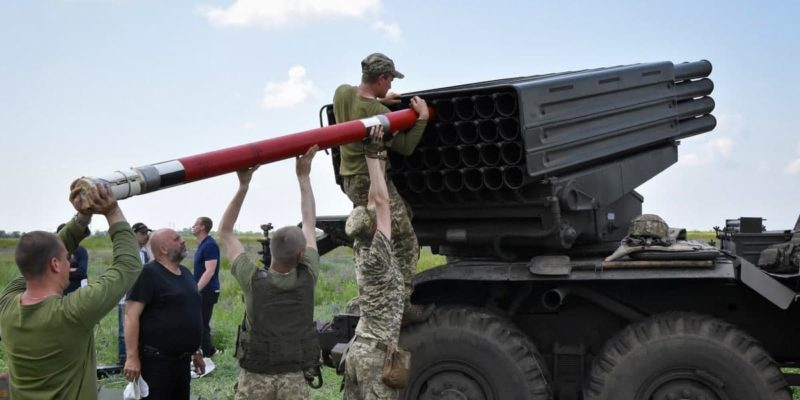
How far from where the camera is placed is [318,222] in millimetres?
8141

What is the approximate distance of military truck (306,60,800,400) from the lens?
6.73 metres

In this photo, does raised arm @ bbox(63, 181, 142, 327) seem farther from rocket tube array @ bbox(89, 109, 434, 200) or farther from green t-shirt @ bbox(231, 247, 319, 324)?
green t-shirt @ bbox(231, 247, 319, 324)

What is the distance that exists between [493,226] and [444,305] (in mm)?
740

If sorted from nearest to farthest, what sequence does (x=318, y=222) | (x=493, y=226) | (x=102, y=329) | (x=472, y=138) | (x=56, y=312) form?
(x=56, y=312) < (x=472, y=138) < (x=493, y=226) < (x=318, y=222) < (x=102, y=329)

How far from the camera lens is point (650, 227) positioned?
730 cm

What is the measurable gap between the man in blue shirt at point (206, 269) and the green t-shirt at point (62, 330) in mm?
6156

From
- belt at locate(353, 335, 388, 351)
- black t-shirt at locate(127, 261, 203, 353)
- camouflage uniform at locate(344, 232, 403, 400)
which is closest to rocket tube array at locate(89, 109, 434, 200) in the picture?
camouflage uniform at locate(344, 232, 403, 400)

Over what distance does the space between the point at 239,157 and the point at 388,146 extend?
4.86 ft

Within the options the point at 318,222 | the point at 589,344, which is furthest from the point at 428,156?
the point at 589,344

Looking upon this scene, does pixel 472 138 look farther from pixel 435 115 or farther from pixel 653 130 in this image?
pixel 653 130

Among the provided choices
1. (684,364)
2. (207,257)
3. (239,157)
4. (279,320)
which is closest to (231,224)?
(239,157)

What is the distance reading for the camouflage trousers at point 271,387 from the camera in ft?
17.9

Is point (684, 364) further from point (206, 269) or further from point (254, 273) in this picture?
point (206, 269)

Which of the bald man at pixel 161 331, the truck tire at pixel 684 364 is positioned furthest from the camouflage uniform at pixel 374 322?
the truck tire at pixel 684 364
